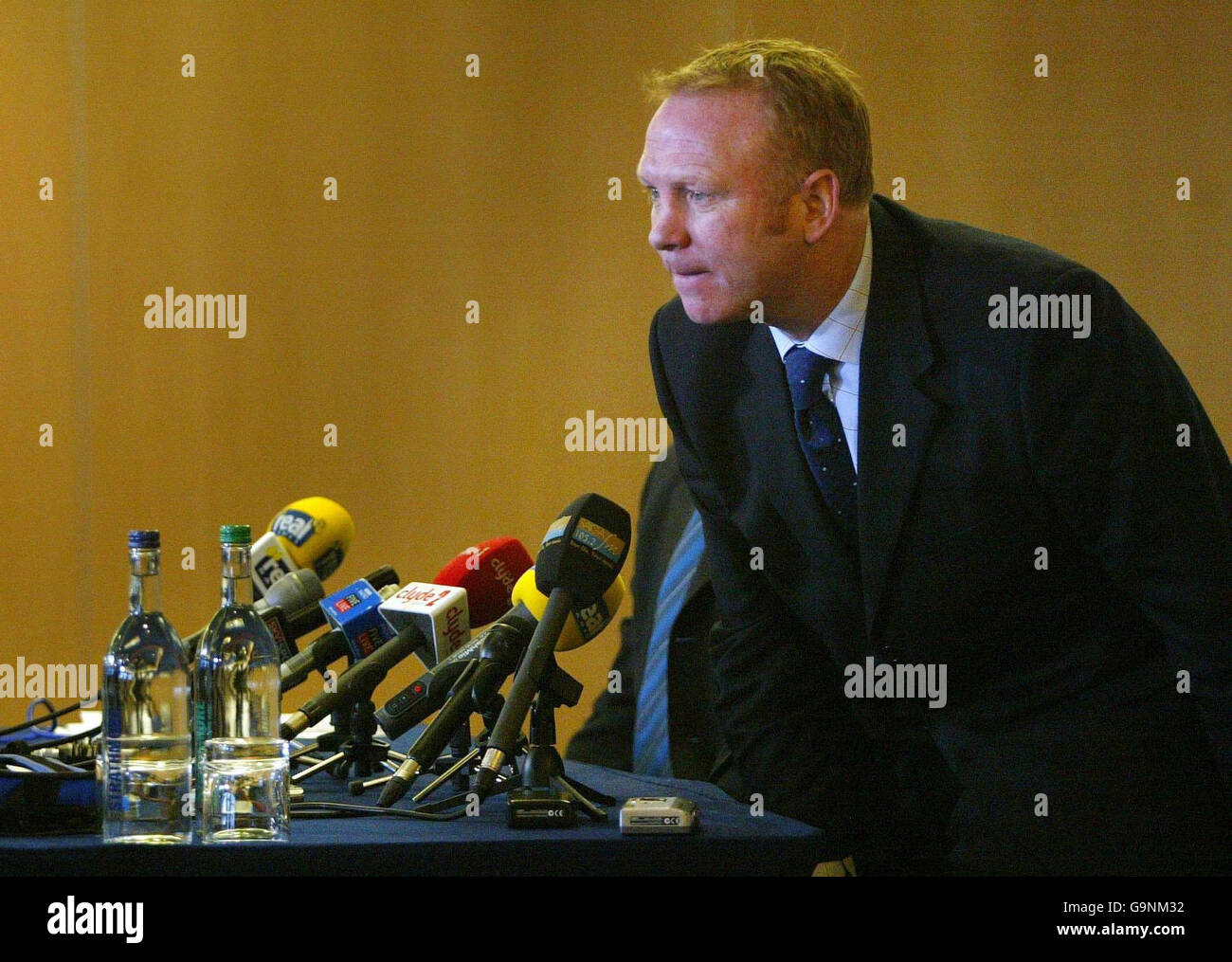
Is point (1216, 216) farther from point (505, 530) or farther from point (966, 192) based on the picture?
point (505, 530)

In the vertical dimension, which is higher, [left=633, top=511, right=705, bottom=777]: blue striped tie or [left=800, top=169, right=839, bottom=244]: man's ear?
[left=800, top=169, right=839, bottom=244]: man's ear

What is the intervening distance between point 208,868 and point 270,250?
2.99 meters

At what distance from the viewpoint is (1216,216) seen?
348 cm

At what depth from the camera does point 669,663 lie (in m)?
2.41

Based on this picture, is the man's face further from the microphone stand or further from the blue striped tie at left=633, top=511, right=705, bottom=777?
the microphone stand

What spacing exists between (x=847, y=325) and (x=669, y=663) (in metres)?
0.74

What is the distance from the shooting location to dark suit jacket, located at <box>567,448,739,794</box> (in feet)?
7.84
